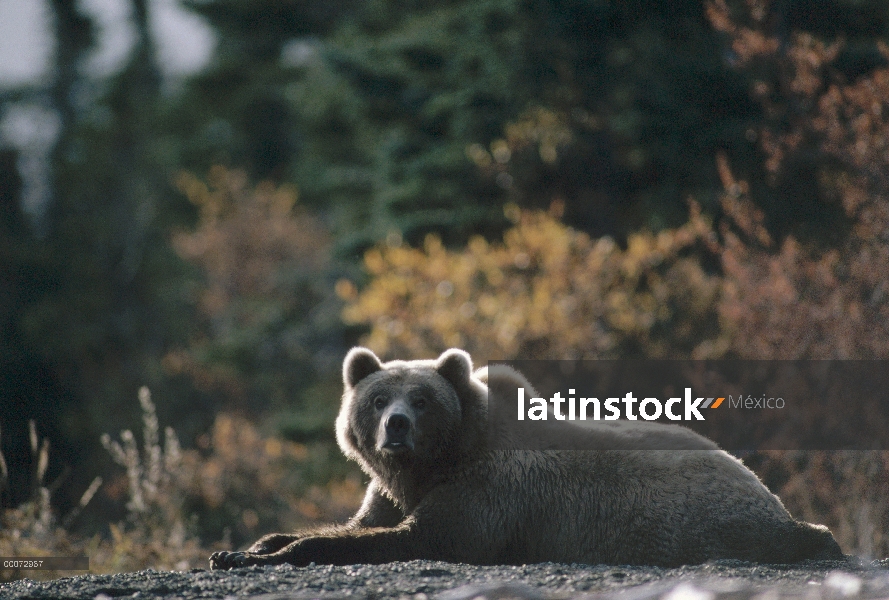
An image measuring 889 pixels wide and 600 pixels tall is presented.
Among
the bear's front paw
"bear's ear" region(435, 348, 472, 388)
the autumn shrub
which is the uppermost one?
"bear's ear" region(435, 348, 472, 388)

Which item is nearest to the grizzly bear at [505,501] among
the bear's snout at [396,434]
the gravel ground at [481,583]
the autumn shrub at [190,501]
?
the bear's snout at [396,434]

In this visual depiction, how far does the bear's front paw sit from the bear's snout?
0.78 meters

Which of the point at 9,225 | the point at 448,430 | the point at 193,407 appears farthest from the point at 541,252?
the point at 9,225

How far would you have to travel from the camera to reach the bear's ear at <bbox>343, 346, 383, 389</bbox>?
484 cm

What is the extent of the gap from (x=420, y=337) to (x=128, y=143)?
522 inches

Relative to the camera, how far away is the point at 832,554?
418 cm

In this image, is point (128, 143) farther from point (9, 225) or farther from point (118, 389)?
point (118, 389)

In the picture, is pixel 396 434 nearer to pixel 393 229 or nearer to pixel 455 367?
pixel 455 367

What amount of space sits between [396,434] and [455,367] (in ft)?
1.81

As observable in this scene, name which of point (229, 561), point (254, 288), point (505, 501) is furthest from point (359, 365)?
point (254, 288)

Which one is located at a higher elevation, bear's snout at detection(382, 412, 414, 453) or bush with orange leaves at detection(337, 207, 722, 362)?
bush with orange leaves at detection(337, 207, 722, 362)

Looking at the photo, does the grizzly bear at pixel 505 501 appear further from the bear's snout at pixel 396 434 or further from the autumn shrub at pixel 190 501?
the autumn shrub at pixel 190 501

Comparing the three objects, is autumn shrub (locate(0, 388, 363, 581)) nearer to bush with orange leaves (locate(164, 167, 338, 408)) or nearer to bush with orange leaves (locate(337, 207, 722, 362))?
bush with orange leaves (locate(164, 167, 338, 408))

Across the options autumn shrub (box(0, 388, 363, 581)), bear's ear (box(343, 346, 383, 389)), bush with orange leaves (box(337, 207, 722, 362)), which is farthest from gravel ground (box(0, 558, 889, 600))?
bush with orange leaves (box(337, 207, 722, 362))
